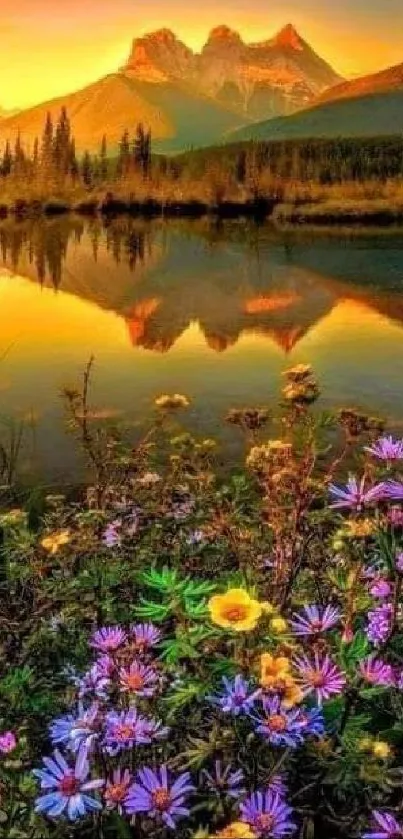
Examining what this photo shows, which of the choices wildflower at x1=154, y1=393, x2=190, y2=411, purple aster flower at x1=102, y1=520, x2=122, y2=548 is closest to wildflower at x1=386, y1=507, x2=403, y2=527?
wildflower at x1=154, y1=393, x2=190, y2=411

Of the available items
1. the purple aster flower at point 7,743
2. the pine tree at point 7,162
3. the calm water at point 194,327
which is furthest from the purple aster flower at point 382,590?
the pine tree at point 7,162

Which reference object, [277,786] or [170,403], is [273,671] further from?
[170,403]

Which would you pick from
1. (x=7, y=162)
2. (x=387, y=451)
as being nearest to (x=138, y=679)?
(x=387, y=451)

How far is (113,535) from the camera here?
3328 mm

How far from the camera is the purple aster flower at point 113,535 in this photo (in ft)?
10.8

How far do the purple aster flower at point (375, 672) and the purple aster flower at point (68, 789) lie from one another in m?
0.50

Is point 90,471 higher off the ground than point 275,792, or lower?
lower

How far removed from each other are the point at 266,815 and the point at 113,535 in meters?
1.86

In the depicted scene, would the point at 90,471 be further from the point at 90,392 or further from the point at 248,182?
the point at 248,182

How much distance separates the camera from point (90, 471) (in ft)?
26.2

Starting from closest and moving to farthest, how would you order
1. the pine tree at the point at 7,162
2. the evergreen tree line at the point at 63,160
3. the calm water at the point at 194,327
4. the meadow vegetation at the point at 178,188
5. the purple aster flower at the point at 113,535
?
the purple aster flower at the point at 113,535 → the calm water at the point at 194,327 → the meadow vegetation at the point at 178,188 → the evergreen tree line at the point at 63,160 → the pine tree at the point at 7,162

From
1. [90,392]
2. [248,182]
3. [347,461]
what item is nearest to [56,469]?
[347,461]

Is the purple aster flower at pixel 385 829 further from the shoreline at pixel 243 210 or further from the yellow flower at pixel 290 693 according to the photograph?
the shoreline at pixel 243 210

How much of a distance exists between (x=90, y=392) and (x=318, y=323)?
6.70 metres
